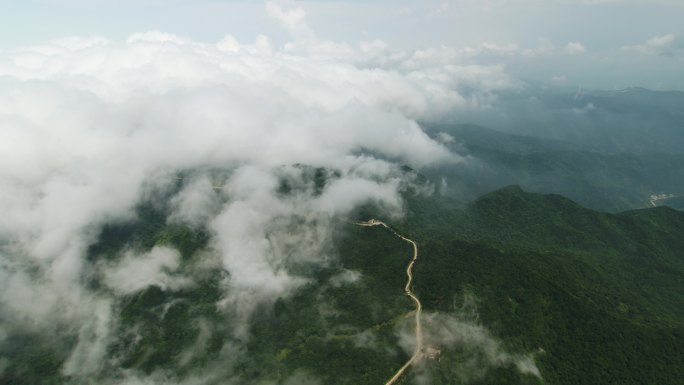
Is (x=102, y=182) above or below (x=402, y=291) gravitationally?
above

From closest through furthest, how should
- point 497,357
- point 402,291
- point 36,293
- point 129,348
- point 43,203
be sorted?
1. point 497,357
2. point 129,348
3. point 402,291
4. point 36,293
5. point 43,203

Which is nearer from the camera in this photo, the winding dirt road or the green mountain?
the winding dirt road

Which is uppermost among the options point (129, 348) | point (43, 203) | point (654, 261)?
point (43, 203)

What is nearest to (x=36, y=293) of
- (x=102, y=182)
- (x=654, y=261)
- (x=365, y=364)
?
(x=102, y=182)

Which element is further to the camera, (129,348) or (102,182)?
(102,182)

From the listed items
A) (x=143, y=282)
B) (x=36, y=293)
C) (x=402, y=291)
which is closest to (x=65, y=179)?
(x=36, y=293)

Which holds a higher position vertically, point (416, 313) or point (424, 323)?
point (424, 323)

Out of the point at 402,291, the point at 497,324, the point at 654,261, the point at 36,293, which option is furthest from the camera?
the point at 654,261

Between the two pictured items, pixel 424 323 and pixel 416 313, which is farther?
pixel 416 313

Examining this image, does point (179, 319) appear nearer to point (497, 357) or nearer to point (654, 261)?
point (497, 357)

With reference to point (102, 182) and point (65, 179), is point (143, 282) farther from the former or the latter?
point (65, 179)

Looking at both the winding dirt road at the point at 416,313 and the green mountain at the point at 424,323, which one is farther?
the green mountain at the point at 424,323
